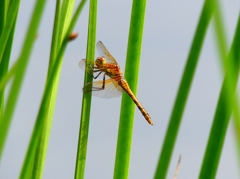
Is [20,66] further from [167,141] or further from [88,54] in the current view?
[88,54]

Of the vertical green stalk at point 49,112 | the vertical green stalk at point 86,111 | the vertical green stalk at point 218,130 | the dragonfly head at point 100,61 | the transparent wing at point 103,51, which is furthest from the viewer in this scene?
the transparent wing at point 103,51

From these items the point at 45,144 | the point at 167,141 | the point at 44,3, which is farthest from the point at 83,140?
the point at 44,3

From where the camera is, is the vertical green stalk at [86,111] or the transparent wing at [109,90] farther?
the transparent wing at [109,90]

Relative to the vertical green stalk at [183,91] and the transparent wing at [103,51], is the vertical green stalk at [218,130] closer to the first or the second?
the vertical green stalk at [183,91]

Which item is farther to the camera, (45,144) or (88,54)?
(88,54)

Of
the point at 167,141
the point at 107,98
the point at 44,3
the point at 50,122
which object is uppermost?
the point at 44,3

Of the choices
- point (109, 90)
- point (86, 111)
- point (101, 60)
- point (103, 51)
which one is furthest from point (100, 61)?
point (86, 111)

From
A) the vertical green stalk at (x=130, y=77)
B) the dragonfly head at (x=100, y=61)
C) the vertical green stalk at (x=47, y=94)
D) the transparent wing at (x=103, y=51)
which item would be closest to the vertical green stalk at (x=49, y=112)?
the vertical green stalk at (x=130, y=77)
